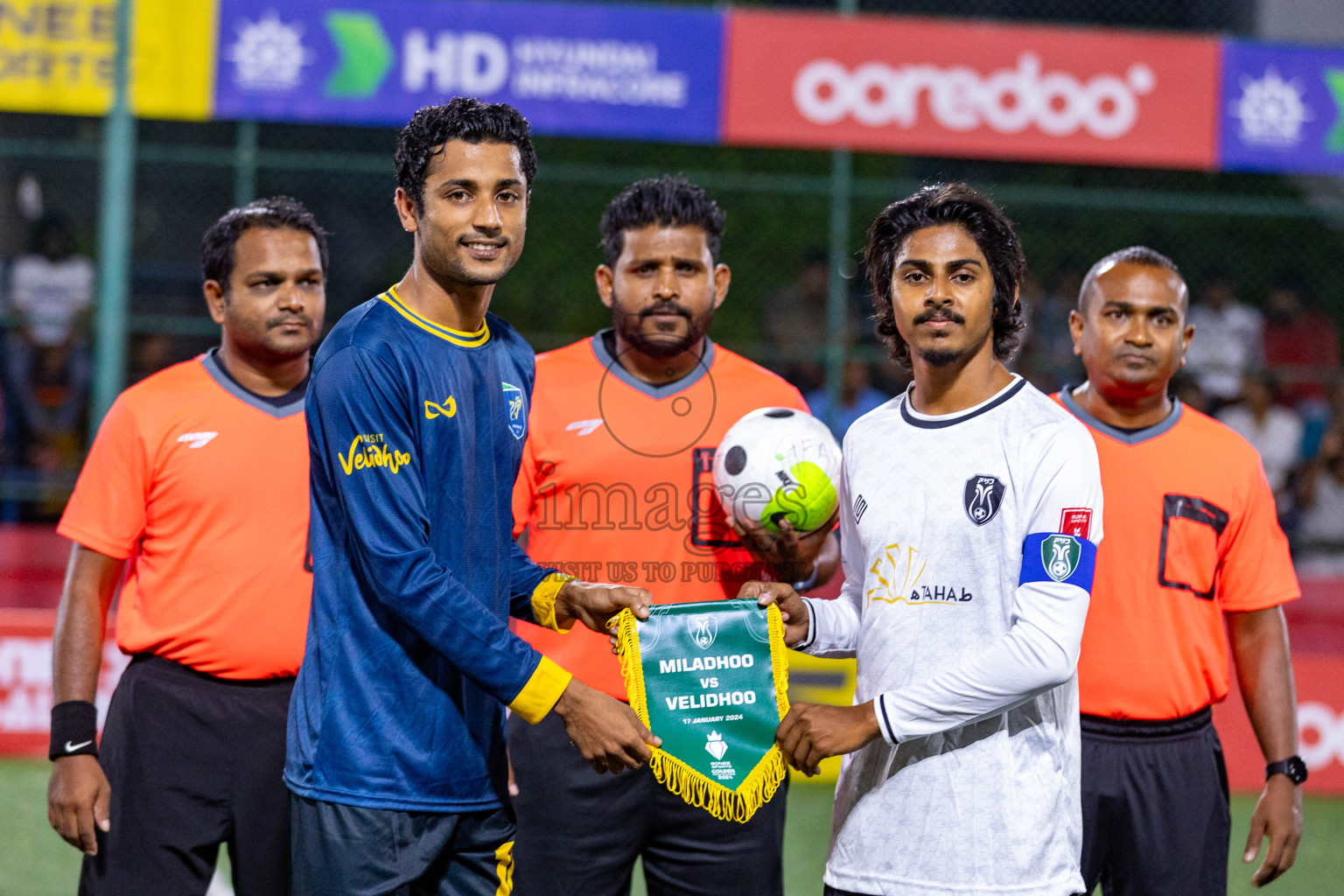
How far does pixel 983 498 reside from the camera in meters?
2.58

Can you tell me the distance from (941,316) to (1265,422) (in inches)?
331

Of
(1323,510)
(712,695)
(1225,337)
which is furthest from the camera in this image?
(1225,337)

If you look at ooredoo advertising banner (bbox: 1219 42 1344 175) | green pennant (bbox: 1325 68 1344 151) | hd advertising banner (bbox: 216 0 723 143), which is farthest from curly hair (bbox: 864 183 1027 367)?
green pennant (bbox: 1325 68 1344 151)

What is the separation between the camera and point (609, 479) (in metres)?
3.47

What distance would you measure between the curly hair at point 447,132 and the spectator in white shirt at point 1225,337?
857cm

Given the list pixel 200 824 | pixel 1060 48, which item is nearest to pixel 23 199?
pixel 1060 48

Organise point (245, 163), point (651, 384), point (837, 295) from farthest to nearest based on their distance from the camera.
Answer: point (245, 163) → point (837, 295) → point (651, 384)

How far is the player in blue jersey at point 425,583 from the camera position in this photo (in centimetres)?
249

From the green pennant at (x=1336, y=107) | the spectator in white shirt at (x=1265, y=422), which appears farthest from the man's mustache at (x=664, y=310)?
the spectator in white shirt at (x=1265, y=422)

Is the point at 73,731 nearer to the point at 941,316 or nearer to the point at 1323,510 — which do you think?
the point at 941,316

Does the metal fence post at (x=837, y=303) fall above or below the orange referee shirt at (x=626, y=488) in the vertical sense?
above

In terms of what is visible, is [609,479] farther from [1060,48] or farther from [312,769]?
[1060,48]

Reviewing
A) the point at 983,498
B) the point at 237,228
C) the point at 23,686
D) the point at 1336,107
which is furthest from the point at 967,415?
the point at 1336,107

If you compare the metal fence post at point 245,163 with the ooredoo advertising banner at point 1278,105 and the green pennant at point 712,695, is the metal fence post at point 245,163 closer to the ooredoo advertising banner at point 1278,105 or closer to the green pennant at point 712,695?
the ooredoo advertising banner at point 1278,105
